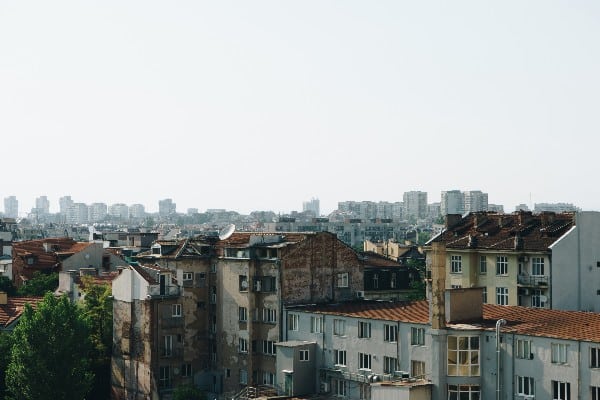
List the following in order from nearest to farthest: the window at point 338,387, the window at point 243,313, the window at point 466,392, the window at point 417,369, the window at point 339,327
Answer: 1. the window at point 466,392
2. the window at point 417,369
3. the window at point 338,387
4. the window at point 339,327
5. the window at point 243,313

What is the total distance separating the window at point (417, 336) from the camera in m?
59.5

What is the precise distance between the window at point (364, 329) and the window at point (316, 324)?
12.7ft

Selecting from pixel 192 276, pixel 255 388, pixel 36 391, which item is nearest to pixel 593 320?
pixel 255 388

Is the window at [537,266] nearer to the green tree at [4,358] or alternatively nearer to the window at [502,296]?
the window at [502,296]

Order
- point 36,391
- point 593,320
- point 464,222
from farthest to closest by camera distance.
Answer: point 464,222
point 36,391
point 593,320

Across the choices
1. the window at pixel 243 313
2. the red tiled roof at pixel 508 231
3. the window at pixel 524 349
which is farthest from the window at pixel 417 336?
the red tiled roof at pixel 508 231

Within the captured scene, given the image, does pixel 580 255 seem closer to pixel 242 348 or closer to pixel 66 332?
pixel 242 348

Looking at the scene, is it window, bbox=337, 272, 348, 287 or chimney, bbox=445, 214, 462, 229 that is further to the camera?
chimney, bbox=445, 214, 462, 229

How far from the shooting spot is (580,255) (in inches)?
2972

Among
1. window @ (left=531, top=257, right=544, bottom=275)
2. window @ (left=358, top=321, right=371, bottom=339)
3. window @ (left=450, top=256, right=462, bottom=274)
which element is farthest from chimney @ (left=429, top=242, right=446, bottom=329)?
window @ (left=450, top=256, right=462, bottom=274)

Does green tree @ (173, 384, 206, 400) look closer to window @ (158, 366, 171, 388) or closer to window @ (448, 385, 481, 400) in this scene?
window @ (158, 366, 171, 388)

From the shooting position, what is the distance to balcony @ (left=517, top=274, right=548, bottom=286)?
75125 mm

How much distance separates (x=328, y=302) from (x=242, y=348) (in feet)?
24.7

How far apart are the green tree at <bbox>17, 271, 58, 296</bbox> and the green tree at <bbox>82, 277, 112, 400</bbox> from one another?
2199 centimetres
